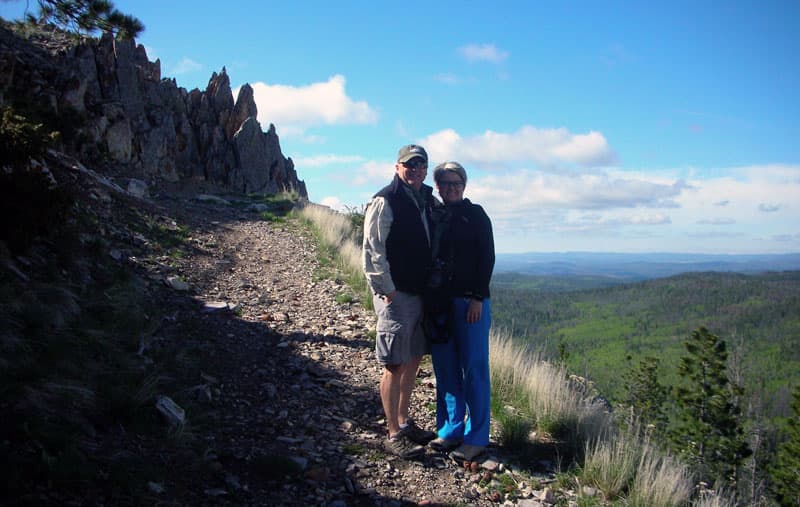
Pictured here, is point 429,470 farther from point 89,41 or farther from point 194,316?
point 89,41

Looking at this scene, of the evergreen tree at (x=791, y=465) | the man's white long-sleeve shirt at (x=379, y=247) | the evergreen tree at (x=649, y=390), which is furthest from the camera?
the evergreen tree at (x=649, y=390)

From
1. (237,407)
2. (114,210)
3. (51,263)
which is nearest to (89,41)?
(114,210)

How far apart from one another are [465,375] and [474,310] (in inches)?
23.5

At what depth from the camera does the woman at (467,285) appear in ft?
13.5

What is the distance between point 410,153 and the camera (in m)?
4.09

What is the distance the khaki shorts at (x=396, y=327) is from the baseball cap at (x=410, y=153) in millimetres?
1105

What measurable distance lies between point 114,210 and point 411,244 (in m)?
8.60

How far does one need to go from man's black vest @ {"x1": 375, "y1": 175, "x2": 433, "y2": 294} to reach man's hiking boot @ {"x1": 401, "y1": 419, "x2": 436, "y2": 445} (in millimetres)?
1287

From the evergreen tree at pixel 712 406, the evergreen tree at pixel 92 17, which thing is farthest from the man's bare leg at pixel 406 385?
the evergreen tree at pixel 712 406

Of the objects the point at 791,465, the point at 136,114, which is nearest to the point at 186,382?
the point at 136,114

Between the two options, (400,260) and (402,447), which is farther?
(402,447)

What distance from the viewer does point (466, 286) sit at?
4137mm

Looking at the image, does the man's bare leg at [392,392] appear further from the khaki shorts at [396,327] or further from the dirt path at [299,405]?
the dirt path at [299,405]

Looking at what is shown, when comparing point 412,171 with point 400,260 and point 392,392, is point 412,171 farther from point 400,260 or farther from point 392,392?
point 392,392
